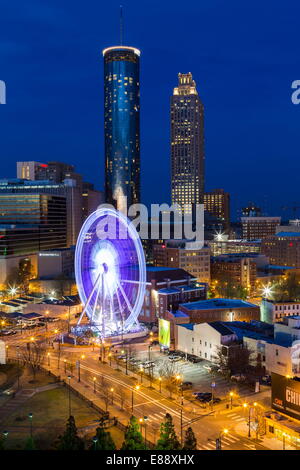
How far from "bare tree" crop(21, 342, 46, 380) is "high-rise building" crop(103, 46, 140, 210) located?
294ft

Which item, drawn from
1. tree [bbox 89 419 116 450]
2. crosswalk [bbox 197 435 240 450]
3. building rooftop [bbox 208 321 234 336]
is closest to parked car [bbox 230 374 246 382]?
building rooftop [bbox 208 321 234 336]

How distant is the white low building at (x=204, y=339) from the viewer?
2933cm

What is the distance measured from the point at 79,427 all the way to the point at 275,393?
7.61m

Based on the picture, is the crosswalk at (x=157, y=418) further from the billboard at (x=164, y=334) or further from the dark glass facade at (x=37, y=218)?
the dark glass facade at (x=37, y=218)

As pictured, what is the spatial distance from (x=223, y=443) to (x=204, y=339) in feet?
39.5

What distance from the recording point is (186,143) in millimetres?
130500

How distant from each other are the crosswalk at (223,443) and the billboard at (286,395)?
7.39 feet

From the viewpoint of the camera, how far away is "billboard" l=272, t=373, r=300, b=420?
19.3 meters

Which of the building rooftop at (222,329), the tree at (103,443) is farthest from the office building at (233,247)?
the tree at (103,443)

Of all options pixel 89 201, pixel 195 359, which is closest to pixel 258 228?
pixel 89 201

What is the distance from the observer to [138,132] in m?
122

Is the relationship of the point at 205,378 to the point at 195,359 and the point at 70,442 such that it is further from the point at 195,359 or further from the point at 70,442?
the point at 70,442

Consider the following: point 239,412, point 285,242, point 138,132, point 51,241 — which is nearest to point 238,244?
point 285,242

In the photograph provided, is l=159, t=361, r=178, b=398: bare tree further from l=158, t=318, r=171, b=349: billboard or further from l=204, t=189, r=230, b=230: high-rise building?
l=204, t=189, r=230, b=230: high-rise building
